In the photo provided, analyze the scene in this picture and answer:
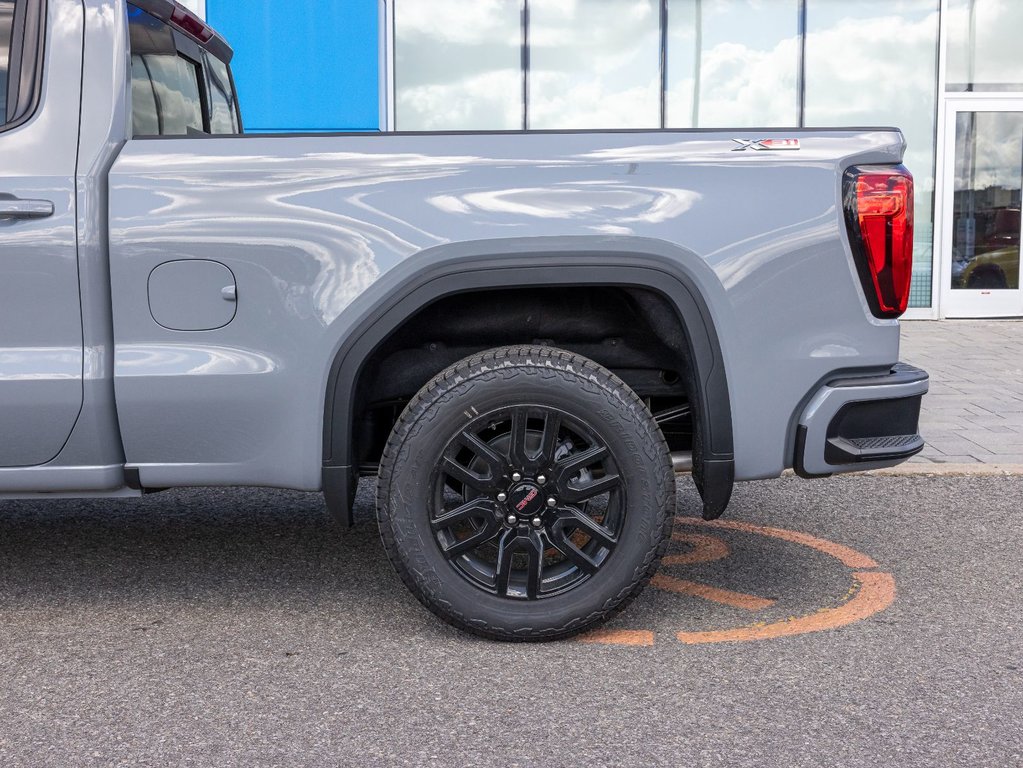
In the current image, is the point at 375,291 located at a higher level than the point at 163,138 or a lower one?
lower

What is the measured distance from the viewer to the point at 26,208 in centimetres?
302

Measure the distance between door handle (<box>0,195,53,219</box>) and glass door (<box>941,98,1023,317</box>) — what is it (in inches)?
468

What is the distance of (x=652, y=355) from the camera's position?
349 cm

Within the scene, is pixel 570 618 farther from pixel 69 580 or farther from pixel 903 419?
pixel 69 580

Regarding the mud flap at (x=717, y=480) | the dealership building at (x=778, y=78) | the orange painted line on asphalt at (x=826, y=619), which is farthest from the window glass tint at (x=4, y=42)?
the dealership building at (x=778, y=78)

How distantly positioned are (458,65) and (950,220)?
19.4 feet

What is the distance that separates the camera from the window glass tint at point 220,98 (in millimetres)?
4164

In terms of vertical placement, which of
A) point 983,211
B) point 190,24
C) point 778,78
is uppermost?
point 778,78

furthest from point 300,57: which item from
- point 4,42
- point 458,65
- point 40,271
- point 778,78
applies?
point 40,271

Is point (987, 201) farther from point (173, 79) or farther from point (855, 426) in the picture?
point (173, 79)

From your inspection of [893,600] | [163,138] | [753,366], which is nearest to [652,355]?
[753,366]

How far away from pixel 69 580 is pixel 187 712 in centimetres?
129

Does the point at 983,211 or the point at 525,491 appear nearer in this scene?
the point at 525,491

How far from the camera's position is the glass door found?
13016mm
